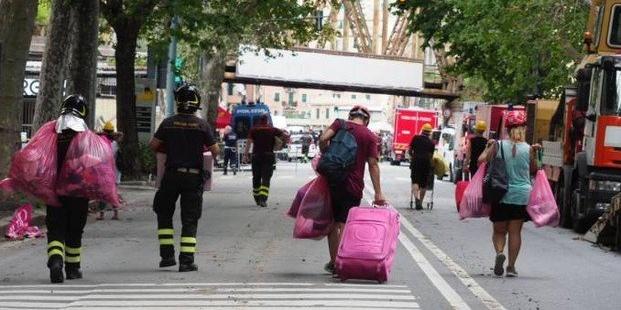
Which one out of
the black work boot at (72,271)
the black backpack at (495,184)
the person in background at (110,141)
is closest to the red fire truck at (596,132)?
the black backpack at (495,184)

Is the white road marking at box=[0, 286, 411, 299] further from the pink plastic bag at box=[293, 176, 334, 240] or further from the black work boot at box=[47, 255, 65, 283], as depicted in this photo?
the pink plastic bag at box=[293, 176, 334, 240]

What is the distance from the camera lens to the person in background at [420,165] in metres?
28.4

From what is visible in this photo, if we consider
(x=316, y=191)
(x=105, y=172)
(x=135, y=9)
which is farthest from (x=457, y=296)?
(x=135, y=9)

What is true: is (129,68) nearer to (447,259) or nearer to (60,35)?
(60,35)

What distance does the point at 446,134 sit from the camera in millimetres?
58469

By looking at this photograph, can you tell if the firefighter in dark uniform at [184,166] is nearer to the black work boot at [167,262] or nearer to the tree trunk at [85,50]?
the black work boot at [167,262]

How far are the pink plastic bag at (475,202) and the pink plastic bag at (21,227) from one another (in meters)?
7.03

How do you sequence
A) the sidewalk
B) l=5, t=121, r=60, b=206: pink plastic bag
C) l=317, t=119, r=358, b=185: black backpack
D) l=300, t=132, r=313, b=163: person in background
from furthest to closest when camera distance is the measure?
l=300, t=132, r=313, b=163: person in background → the sidewalk → l=317, t=119, r=358, b=185: black backpack → l=5, t=121, r=60, b=206: pink plastic bag

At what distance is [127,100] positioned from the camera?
122ft

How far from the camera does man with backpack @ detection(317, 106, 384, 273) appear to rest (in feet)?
45.6

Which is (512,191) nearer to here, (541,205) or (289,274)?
(541,205)

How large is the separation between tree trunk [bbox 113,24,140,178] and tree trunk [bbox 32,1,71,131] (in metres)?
7.54

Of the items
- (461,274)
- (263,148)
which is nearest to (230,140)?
(263,148)

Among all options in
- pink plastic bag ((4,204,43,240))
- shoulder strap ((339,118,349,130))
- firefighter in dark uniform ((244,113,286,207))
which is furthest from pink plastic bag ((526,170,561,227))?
firefighter in dark uniform ((244,113,286,207))
